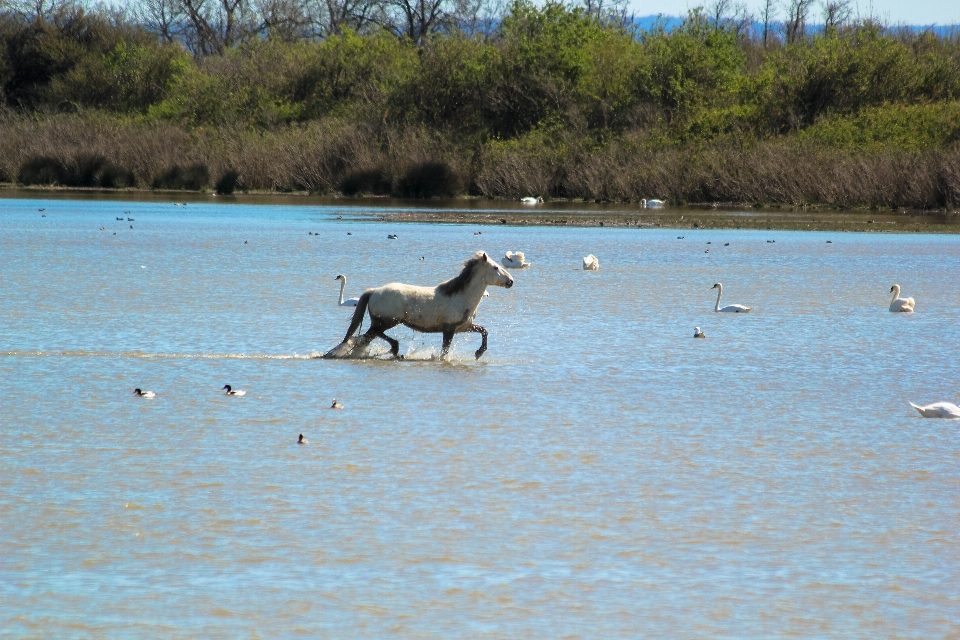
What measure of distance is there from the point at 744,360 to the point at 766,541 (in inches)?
269

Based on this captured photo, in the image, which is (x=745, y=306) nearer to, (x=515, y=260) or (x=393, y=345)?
(x=515, y=260)

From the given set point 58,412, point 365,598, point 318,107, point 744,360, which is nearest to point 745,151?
point 318,107

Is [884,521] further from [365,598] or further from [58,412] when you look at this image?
[58,412]

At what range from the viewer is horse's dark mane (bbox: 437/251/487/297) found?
42.9 ft

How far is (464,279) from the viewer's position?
13.1 meters

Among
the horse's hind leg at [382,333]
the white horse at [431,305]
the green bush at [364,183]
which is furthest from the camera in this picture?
the green bush at [364,183]

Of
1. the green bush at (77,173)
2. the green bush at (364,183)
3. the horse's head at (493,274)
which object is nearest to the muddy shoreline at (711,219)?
the green bush at (364,183)

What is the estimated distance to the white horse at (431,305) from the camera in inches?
513

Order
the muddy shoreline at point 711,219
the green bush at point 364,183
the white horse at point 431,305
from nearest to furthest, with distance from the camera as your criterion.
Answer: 1. the white horse at point 431,305
2. the muddy shoreline at point 711,219
3. the green bush at point 364,183

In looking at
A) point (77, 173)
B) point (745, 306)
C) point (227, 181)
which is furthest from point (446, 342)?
point (77, 173)

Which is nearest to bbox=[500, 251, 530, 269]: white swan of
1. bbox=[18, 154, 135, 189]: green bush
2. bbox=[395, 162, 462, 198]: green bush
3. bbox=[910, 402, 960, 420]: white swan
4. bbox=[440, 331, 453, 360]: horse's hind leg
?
bbox=[440, 331, 453, 360]: horse's hind leg

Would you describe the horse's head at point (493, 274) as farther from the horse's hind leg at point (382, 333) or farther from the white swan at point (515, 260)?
the white swan at point (515, 260)

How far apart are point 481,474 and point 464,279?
4902 mm

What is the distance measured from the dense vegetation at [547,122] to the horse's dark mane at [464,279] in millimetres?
32969
